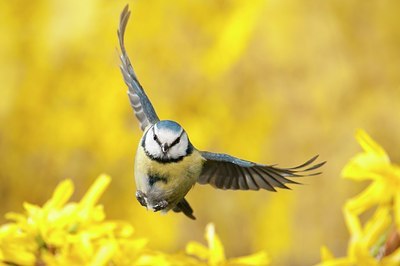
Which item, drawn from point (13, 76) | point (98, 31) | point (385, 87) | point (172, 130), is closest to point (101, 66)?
point (98, 31)

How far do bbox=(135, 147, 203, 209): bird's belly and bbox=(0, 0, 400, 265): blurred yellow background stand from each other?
7.69 feet

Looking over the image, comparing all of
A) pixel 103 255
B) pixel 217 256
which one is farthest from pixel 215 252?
pixel 103 255

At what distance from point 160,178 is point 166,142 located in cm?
7

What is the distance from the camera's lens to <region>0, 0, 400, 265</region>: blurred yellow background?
3541 mm

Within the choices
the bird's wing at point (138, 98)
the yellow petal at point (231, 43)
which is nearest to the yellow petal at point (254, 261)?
the bird's wing at point (138, 98)

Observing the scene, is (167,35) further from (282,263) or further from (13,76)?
(282,263)

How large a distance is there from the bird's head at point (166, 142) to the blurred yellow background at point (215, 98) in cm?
236

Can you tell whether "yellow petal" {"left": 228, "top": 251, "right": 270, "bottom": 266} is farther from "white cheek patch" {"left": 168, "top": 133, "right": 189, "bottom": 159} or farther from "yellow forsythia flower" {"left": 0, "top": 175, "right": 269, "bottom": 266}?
"white cheek patch" {"left": 168, "top": 133, "right": 189, "bottom": 159}

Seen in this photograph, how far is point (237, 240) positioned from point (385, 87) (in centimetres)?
90

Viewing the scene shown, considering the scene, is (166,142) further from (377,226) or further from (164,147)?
(377,226)

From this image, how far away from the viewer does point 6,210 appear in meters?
3.83

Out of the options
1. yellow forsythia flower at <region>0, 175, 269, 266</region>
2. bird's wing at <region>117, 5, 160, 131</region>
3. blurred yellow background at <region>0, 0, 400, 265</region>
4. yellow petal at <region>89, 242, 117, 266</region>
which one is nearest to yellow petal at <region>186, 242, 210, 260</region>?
yellow forsythia flower at <region>0, 175, 269, 266</region>

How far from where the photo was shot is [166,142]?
1026 millimetres

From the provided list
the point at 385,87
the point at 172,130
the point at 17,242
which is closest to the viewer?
the point at 17,242
